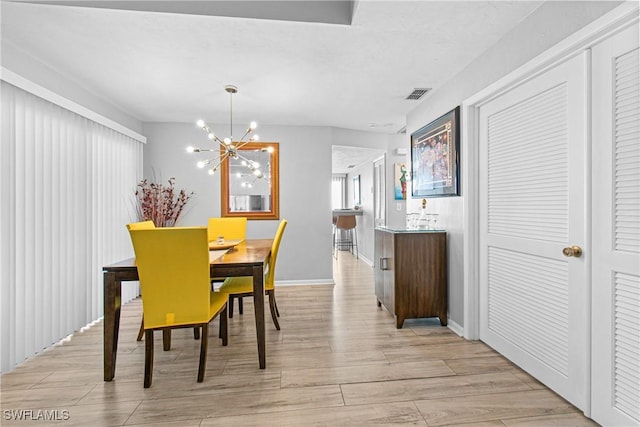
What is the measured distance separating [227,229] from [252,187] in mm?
991

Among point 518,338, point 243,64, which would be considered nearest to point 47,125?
point 243,64

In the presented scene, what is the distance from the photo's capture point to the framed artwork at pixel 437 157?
278 centimetres

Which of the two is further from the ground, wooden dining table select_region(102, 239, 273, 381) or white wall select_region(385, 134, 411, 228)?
white wall select_region(385, 134, 411, 228)

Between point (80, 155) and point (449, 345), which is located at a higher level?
point (80, 155)

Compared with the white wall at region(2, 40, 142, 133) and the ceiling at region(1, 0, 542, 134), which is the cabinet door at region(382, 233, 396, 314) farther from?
the white wall at region(2, 40, 142, 133)

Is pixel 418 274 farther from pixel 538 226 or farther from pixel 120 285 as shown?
pixel 120 285

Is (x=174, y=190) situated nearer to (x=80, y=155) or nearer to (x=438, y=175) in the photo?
(x=80, y=155)

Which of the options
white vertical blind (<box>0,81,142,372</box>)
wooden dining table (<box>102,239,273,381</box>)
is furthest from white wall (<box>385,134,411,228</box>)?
white vertical blind (<box>0,81,142,372</box>)

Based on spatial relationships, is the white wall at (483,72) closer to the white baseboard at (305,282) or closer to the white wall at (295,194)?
the white wall at (295,194)

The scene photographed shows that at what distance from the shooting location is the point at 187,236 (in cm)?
187

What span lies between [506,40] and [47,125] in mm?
3634

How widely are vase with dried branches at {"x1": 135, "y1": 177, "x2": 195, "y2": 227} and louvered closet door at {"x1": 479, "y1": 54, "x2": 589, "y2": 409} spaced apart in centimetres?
383

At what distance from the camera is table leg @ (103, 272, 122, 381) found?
1990 mm

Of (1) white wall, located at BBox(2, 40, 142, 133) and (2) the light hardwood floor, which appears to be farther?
(1) white wall, located at BBox(2, 40, 142, 133)
